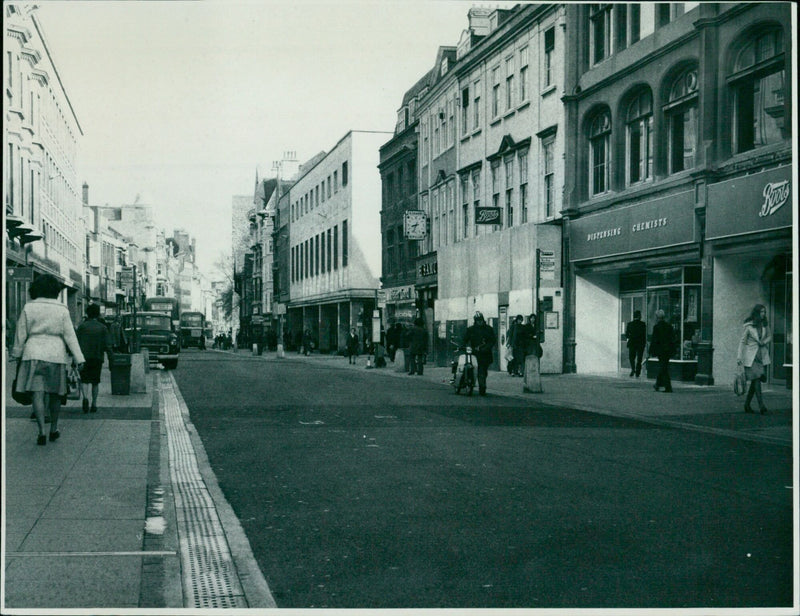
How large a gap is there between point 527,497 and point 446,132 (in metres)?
30.9

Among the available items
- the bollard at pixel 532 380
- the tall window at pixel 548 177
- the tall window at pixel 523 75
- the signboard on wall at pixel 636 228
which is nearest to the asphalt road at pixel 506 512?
the signboard on wall at pixel 636 228

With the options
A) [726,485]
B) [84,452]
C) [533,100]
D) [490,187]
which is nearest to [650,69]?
[726,485]

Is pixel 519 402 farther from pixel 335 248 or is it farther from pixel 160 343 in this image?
pixel 160 343

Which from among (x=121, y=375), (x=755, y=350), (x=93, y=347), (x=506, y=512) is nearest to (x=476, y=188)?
(x=121, y=375)

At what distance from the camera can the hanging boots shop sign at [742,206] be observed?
27.0 feet

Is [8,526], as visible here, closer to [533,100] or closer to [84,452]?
[84,452]

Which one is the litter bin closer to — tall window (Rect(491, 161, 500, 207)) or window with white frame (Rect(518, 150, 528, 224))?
window with white frame (Rect(518, 150, 528, 224))

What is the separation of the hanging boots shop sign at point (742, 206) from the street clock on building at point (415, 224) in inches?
994

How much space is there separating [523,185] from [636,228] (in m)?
11.1

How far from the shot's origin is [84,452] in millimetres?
10320

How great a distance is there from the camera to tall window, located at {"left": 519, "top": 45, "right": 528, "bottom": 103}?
2796 centimetres

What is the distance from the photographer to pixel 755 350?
1159 cm

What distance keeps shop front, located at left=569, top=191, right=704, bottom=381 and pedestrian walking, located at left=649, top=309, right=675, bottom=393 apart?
19cm

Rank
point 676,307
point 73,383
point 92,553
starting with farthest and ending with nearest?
point 676,307
point 73,383
point 92,553
